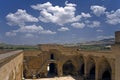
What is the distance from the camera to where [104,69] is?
2830 centimetres

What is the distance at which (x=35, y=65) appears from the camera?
34281 millimetres

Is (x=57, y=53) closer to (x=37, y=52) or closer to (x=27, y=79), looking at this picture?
(x=37, y=52)

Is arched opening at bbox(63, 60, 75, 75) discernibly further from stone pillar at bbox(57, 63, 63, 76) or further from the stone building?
stone pillar at bbox(57, 63, 63, 76)

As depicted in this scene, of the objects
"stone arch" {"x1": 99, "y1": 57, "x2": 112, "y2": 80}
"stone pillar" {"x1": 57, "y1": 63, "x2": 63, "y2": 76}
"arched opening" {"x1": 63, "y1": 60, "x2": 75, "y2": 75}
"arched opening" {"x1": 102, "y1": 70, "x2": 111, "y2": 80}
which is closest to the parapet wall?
"stone arch" {"x1": 99, "y1": 57, "x2": 112, "y2": 80}

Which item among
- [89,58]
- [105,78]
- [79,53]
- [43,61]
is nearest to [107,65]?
[105,78]

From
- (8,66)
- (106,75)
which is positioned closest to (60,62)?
(106,75)

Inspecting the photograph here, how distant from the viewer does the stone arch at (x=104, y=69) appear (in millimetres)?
27517

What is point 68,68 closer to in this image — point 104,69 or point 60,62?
point 60,62

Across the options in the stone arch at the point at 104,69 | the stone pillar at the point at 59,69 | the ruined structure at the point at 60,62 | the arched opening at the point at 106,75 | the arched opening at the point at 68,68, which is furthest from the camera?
the arched opening at the point at 68,68

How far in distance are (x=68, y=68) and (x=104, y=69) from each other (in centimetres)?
999

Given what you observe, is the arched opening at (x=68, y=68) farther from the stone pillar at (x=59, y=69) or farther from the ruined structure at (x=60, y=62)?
the stone pillar at (x=59, y=69)

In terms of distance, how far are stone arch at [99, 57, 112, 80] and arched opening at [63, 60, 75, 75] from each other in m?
8.33

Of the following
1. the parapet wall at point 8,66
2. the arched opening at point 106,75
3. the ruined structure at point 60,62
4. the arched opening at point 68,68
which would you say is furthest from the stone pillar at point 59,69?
the parapet wall at point 8,66

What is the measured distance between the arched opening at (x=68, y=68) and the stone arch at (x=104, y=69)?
8327mm
